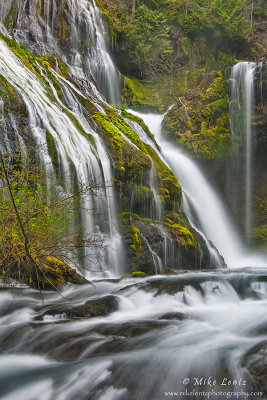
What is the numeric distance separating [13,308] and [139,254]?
13.0 ft

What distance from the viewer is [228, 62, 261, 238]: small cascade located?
52.6 ft

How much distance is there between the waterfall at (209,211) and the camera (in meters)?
13.4

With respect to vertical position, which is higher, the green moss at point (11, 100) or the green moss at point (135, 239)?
the green moss at point (11, 100)

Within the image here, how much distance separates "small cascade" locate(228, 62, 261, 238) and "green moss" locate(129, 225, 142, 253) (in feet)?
28.1

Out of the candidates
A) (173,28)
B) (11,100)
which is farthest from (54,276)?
(173,28)

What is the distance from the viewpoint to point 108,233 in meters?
8.91

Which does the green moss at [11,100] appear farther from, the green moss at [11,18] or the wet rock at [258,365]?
the green moss at [11,18]

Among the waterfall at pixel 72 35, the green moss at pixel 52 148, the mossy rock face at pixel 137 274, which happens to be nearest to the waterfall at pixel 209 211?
the waterfall at pixel 72 35

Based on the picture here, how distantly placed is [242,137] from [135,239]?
10.1 m

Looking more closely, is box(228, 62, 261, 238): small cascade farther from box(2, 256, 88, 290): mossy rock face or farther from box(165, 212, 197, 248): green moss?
box(2, 256, 88, 290): mossy rock face

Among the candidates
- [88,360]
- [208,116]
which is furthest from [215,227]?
[88,360]

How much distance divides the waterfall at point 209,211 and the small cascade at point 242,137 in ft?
4.73

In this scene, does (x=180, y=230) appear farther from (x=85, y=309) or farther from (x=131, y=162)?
(x=85, y=309)

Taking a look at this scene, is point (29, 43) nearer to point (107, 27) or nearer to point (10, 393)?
point (107, 27)
